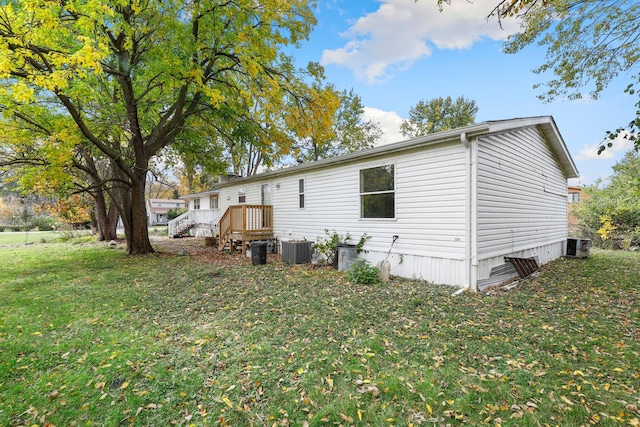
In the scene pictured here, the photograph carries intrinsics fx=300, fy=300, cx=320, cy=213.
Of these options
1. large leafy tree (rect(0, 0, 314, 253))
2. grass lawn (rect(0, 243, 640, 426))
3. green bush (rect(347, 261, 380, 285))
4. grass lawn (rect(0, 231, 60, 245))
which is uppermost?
large leafy tree (rect(0, 0, 314, 253))

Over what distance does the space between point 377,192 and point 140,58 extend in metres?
8.59

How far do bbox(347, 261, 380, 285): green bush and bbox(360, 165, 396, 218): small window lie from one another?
1.55 m

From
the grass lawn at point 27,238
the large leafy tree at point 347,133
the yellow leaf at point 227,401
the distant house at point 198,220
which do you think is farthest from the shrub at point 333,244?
the grass lawn at point 27,238

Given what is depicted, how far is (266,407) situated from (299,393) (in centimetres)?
32

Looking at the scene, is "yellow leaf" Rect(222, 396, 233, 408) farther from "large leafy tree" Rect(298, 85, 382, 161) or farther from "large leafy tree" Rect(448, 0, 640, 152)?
"large leafy tree" Rect(298, 85, 382, 161)

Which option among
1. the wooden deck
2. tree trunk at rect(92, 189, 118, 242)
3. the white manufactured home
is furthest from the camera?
tree trunk at rect(92, 189, 118, 242)

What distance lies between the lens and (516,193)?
25.3 ft

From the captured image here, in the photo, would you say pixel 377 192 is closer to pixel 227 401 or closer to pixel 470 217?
pixel 470 217

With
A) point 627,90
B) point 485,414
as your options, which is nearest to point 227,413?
point 485,414

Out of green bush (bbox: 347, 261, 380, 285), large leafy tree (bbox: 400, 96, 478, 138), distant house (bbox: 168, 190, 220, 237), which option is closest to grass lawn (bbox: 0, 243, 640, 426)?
green bush (bbox: 347, 261, 380, 285)

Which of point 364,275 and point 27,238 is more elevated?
point 364,275

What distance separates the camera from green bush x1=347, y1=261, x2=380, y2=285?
6645 millimetres

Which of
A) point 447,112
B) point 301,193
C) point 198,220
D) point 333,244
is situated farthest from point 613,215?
point 198,220

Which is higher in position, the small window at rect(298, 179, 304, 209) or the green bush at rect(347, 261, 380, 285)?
the small window at rect(298, 179, 304, 209)
